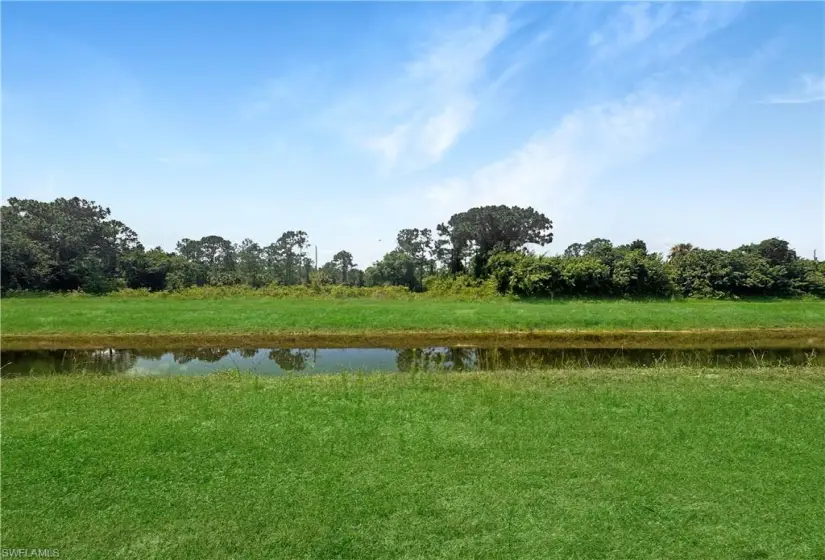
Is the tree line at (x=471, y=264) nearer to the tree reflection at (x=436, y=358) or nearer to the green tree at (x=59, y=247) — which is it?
the green tree at (x=59, y=247)

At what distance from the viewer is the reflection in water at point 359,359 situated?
1530 cm

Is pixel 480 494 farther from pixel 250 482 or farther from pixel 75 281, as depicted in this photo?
pixel 75 281

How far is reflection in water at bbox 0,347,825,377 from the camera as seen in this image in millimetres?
15297

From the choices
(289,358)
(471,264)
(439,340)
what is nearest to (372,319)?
(439,340)

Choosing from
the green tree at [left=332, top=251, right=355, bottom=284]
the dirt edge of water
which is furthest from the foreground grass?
the green tree at [left=332, top=251, right=355, bottom=284]

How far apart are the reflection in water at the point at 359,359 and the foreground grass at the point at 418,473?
5.81m

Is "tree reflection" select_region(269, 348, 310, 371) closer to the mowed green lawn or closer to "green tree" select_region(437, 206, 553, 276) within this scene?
the mowed green lawn

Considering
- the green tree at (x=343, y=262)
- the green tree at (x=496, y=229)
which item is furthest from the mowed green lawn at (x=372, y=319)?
the green tree at (x=343, y=262)

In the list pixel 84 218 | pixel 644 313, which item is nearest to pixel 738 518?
pixel 644 313

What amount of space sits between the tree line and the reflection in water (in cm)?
1878

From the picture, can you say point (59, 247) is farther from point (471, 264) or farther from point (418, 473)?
point (418, 473)

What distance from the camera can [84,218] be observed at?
1905 inches

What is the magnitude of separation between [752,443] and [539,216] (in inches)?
1926

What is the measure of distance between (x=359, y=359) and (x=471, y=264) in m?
36.9
